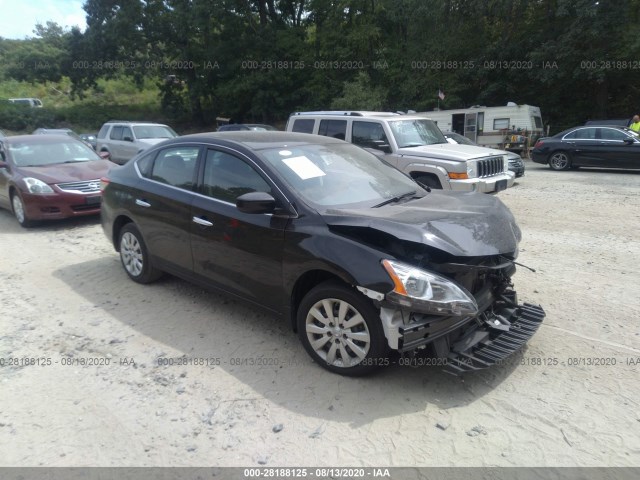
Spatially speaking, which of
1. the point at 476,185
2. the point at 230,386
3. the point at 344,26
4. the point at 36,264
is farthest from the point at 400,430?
the point at 344,26

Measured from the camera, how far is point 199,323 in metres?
4.62

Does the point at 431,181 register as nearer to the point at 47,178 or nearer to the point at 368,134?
the point at 368,134

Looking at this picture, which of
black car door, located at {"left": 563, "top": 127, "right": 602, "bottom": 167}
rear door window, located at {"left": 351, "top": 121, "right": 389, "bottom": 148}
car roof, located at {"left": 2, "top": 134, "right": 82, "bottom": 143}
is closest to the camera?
rear door window, located at {"left": 351, "top": 121, "right": 389, "bottom": 148}

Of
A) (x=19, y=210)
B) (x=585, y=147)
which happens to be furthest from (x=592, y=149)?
(x=19, y=210)

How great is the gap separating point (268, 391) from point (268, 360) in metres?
0.43

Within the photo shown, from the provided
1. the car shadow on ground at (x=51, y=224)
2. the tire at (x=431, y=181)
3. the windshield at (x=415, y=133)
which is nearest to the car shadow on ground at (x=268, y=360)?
the car shadow on ground at (x=51, y=224)

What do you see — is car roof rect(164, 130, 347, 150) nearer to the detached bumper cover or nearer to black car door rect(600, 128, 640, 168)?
the detached bumper cover

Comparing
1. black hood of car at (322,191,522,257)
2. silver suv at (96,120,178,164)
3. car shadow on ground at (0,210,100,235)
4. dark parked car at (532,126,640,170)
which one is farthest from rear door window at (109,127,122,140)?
black hood of car at (322,191,522,257)

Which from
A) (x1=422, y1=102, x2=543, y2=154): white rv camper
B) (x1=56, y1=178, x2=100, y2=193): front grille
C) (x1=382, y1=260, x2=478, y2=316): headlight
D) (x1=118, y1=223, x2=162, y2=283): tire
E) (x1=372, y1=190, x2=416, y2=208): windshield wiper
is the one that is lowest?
(x1=118, y1=223, x2=162, y2=283): tire

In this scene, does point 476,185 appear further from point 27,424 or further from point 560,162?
point 560,162

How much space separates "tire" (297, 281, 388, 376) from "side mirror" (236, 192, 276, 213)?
0.77 metres

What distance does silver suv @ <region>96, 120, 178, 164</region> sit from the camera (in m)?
15.9

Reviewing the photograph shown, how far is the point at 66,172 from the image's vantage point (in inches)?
344

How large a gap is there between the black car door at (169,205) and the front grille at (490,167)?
5.91 meters
